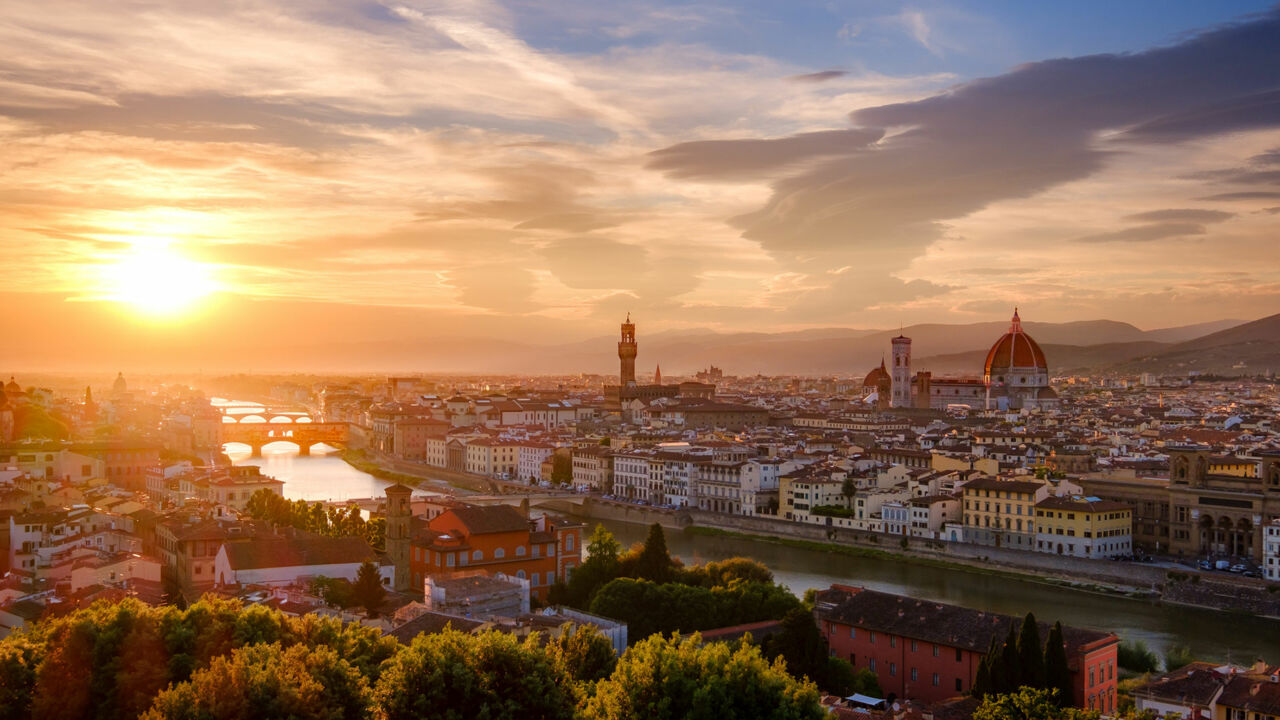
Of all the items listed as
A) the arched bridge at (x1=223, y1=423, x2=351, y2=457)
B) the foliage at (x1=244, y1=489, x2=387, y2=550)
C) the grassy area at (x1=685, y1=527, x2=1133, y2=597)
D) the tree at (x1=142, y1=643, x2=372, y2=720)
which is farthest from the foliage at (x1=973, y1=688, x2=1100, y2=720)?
the arched bridge at (x1=223, y1=423, x2=351, y2=457)

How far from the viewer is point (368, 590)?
45.8 feet

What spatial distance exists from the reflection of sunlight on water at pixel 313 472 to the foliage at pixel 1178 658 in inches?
Result: 712

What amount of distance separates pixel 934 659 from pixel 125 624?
809 centimetres

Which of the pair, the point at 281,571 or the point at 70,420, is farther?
the point at 70,420

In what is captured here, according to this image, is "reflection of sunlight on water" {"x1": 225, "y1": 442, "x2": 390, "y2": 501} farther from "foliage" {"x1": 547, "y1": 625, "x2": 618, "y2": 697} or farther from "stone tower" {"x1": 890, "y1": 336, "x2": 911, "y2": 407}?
"stone tower" {"x1": 890, "y1": 336, "x2": 911, "y2": 407}

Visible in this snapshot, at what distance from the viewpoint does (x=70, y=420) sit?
4262 cm

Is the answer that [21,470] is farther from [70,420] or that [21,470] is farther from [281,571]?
[70,420]

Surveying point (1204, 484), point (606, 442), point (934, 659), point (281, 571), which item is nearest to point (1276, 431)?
point (1204, 484)

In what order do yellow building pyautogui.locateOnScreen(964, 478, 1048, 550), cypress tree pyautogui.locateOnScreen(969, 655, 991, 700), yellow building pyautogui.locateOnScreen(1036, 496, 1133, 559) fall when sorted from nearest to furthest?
cypress tree pyautogui.locateOnScreen(969, 655, 991, 700) < yellow building pyautogui.locateOnScreen(1036, 496, 1133, 559) < yellow building pyautogui.locateOnScreen(964, 478, 1048, 550)

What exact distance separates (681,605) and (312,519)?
843cm

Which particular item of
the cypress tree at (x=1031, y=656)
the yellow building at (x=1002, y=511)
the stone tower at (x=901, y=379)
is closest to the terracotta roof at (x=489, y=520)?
the cypress tree at (x=1031, y=656)

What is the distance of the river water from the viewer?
53.7 feet

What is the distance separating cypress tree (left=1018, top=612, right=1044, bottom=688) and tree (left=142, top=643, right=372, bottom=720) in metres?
6.38

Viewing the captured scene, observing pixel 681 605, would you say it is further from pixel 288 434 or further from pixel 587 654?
pixel 288 434
